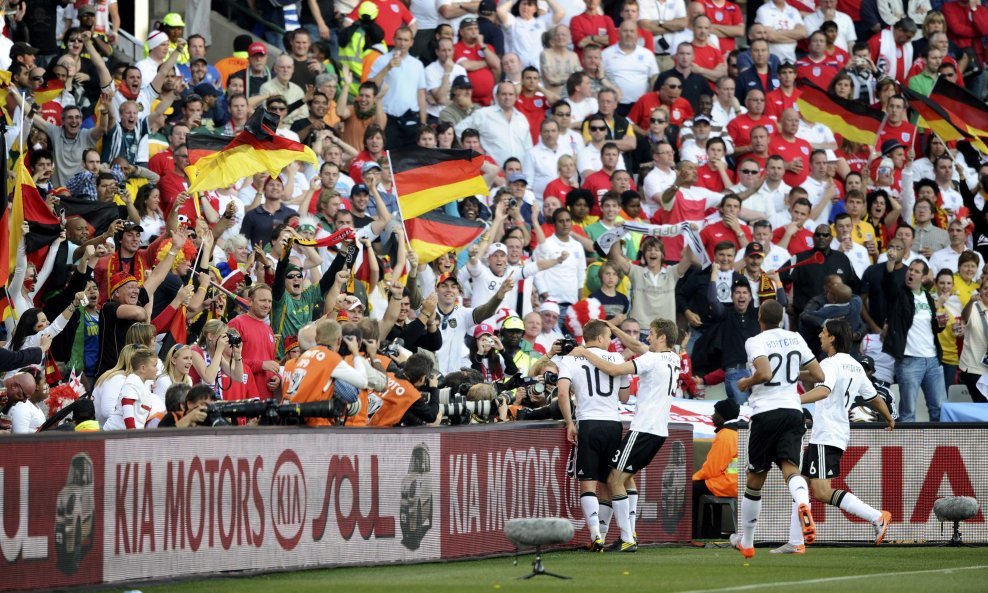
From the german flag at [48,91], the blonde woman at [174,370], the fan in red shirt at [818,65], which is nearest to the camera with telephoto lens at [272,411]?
the blonde woman at [174,370]

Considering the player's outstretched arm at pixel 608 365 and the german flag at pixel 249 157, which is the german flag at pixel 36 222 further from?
the player's outstretched arm at pixel 608 365

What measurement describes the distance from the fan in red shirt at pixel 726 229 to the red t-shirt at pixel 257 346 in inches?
315

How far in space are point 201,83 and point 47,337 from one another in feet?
22.4

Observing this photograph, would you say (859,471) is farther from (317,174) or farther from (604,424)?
(317,174)

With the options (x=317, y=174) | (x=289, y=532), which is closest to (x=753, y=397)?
(x=289, y=532)

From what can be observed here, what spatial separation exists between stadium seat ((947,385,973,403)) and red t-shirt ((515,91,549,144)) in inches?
273

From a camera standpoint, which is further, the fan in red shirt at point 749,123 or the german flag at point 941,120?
the fan in red shirt at point 749,123

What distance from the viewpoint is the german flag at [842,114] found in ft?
76.3

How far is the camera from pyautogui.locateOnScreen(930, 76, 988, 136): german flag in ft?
68.1

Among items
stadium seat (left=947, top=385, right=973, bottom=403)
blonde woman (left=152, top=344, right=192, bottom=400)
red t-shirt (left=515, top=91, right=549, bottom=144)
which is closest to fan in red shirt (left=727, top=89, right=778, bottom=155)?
red t-shirt (left=515, top=91, right=549, bottom=144)

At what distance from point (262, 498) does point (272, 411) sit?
2.23 feet

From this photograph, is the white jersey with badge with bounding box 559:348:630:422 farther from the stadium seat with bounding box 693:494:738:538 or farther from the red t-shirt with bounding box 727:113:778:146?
the red t-shirt with bounding box 727:113:778:146

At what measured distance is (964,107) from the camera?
2089 cm

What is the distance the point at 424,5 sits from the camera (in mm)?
25719
